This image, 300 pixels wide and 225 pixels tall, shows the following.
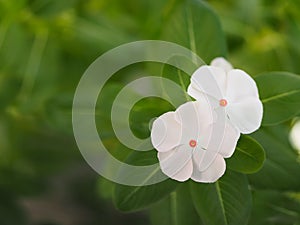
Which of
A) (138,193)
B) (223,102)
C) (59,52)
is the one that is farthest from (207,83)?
(59,52)

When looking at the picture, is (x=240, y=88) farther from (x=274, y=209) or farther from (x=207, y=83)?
(x=274, y=209)

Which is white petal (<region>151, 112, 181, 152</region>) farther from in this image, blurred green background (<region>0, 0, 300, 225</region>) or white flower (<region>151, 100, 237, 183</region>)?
blurred green background (<region>0, 0, 300, 225</region>)

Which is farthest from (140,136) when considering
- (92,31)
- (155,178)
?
(92,31)

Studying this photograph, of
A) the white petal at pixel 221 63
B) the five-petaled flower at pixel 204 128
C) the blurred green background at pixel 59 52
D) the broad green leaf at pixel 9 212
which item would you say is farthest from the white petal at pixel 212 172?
the broad green leaf at pixel 9 212

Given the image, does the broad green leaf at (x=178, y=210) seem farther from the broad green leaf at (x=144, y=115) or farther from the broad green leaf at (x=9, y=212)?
the broad green leaf at (x=9, y=212)

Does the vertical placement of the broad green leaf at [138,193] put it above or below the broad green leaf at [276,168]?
below

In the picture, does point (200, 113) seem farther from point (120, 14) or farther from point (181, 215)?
point (120, 14)
